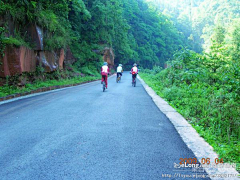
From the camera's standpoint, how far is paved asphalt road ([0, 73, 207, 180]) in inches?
116

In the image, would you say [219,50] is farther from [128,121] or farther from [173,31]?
[173,31]

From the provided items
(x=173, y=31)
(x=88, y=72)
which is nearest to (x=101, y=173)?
(x=88, y=72)

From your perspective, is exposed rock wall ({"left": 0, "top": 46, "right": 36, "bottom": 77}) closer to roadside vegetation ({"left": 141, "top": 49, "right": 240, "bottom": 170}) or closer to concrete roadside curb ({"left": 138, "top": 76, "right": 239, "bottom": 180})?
roadside vegetation ({"left": 141, "top": 49, "right": 240, "bottom": 170})

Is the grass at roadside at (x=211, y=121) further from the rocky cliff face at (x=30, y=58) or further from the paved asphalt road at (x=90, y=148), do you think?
the rocky cliff face at (x=30, y=58)

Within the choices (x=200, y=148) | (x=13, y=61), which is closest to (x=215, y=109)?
(x=200, y=148)

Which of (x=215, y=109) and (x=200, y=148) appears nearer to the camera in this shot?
(x=200, y=148)

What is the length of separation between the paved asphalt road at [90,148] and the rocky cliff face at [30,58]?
717 cm

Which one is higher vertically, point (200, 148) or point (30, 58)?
point (30, 58)

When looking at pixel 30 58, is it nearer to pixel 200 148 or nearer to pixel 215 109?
pixel 215 109

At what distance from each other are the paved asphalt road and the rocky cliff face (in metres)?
7.17

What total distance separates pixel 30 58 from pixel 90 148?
1265cm

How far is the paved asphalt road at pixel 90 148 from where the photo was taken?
116 inches

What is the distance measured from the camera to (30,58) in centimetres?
1476

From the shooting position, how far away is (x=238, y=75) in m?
8.93
